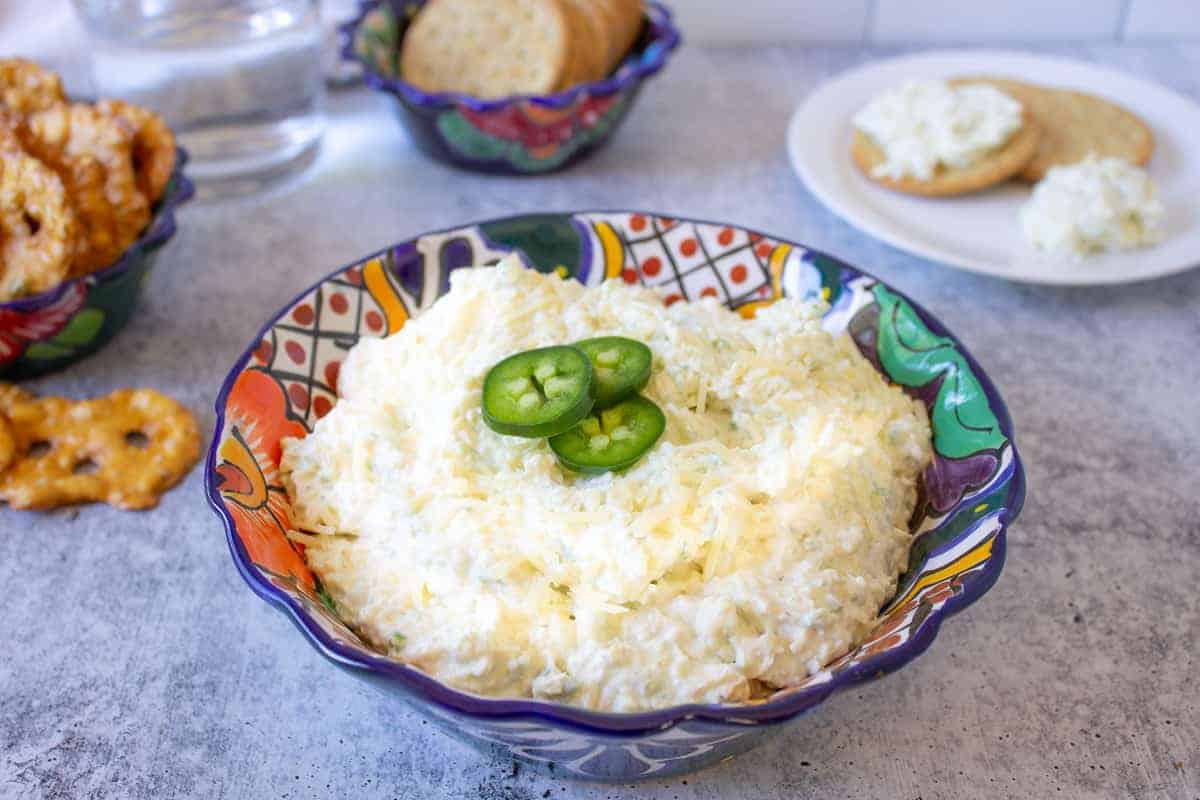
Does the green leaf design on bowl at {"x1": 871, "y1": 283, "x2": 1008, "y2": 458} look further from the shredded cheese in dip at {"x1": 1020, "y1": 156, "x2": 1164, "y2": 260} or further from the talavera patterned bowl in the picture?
the shredded cheese in dip at {"x1": 1020, "y1": 156, "x2": 1164, "y2": 260}

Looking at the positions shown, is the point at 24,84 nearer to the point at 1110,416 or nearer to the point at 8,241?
the point at 8,241

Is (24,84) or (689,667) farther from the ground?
(24,84)

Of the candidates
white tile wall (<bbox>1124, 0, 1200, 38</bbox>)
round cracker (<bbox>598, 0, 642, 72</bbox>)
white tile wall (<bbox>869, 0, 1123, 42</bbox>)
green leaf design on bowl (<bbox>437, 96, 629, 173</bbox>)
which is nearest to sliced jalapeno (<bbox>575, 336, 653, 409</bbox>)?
green leaf design on bowl (<bbox>437, 96, 629, 173</bbox>)

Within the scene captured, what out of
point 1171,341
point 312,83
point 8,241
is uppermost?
point 8,241

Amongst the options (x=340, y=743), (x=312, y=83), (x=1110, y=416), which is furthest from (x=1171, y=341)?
(x=312, y=83)

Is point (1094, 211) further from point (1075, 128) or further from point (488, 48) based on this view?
point (488, 48)

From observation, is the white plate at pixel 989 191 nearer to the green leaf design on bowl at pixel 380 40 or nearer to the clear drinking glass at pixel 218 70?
the green leaf design on bowl at pixel 380 40

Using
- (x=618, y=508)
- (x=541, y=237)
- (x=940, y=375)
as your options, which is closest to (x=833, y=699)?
(x=618, y=508)
